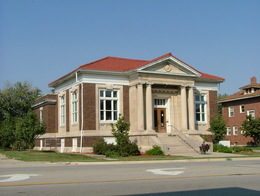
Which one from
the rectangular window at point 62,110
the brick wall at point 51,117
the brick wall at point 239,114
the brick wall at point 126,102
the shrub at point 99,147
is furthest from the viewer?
the brick wall at point 239,114

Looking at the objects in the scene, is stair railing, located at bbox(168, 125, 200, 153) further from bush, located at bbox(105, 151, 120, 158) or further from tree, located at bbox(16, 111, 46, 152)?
tree, located at bbox(16, 111, 46, 152)

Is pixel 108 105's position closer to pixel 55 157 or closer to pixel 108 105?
pixel 108 105

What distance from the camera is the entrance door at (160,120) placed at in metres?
32.6

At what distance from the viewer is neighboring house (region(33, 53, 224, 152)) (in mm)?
29359

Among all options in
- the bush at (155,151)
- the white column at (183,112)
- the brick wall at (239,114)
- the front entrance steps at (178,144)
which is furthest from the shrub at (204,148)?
the brick wall at (239,114)

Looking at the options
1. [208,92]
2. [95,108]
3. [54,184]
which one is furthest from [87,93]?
[54,184]

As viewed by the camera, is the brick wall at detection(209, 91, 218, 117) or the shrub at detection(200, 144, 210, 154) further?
the brick wall at detection(209, 91, 218, 117)

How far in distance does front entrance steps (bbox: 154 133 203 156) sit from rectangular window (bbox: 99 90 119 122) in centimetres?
471

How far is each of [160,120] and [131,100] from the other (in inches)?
156

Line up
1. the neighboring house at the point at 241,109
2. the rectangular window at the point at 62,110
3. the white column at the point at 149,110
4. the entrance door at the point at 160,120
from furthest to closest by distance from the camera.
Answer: the neighboring house at the point at 241,109 → the rectangular window at the point at 62,110 → the entrance door at the point at 160,120 → the white column at the point at 149,110

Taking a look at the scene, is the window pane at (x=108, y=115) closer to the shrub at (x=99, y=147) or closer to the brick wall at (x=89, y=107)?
the brick wall at (x=89, y=107)

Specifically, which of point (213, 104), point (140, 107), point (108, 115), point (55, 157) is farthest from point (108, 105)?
point (213, 104)

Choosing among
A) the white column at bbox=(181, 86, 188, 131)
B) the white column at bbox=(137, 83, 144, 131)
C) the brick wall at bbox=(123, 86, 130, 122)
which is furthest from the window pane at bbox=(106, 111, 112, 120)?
the white column at bbox=(181, 86, 188, 131)

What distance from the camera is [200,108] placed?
35375 millimetres
